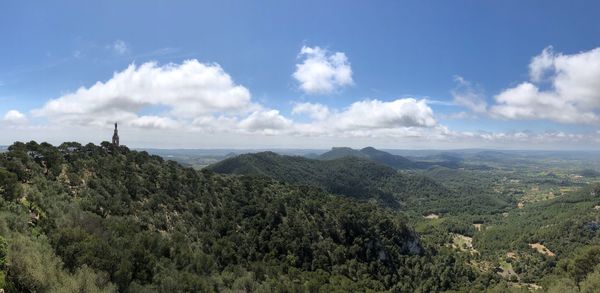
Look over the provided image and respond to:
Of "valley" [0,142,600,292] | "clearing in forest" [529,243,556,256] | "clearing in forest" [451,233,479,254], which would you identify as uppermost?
"valley" [0,142,600,292]

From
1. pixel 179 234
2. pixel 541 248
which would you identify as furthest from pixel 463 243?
pixel 179 234

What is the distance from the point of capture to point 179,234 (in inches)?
2318

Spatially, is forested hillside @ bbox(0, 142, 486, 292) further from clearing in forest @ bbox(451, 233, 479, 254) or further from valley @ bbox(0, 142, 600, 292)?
clearing in forest @ bbox(451, 233, 479, 254)

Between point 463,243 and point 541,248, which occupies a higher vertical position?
point 541,248

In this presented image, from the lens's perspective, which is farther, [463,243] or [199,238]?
[463,243]

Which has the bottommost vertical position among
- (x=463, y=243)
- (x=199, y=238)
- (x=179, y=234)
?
(x=463, y=243)

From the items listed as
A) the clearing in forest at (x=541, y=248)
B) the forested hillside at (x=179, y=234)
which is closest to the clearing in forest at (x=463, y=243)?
the clearing in forest at (x=541, y=248)

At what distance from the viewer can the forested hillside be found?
3241 centimetres

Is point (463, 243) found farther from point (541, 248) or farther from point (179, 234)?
point (179, 234)

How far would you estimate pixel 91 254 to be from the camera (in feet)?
108

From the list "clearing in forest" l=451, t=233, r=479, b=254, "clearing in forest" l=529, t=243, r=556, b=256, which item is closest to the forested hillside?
"clearing in forest" l=451, t=233, r=479, b=254

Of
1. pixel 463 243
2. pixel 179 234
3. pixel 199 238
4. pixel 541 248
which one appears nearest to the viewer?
pixel 179 234

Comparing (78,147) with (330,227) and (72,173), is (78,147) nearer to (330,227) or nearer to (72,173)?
(72,173)

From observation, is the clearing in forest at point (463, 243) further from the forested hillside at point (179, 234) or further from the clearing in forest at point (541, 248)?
the forested hillside at point (179, 234)
